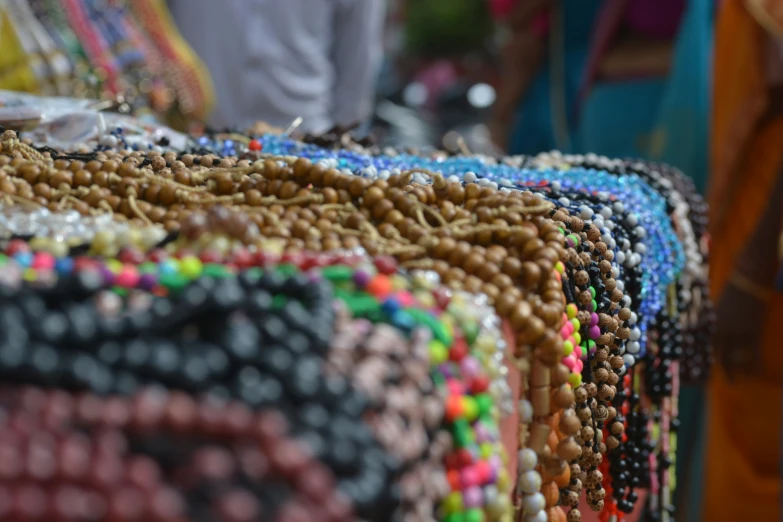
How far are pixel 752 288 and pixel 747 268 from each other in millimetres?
34

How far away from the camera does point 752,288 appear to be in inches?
51.6

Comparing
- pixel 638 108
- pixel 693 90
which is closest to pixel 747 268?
pixel 693 90

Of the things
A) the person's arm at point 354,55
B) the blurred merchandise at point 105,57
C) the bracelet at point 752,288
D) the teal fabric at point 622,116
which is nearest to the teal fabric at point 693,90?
the teal fabric at point 622,116

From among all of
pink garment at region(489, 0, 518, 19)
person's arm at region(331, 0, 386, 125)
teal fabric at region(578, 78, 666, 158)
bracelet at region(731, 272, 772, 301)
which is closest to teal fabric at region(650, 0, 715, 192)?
teal fabric at region(578, 78, 666, 158)

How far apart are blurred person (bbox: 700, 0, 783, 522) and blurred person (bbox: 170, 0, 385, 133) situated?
880 mm

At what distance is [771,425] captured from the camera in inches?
54.4

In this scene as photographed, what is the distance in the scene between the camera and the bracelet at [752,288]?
4.28 feet

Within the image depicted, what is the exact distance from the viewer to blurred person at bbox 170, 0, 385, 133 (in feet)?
6.48

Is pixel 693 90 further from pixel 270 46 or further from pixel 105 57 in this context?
pixel 105 57

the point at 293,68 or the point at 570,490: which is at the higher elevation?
the point at 293,68

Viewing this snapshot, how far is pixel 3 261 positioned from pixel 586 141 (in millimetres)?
1769

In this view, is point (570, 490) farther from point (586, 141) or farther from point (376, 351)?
point (586, 141)

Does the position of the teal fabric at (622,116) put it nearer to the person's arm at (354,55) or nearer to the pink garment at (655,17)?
the pink garment at (655,17)

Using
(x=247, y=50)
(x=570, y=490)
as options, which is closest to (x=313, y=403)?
(x=570, y=490)
